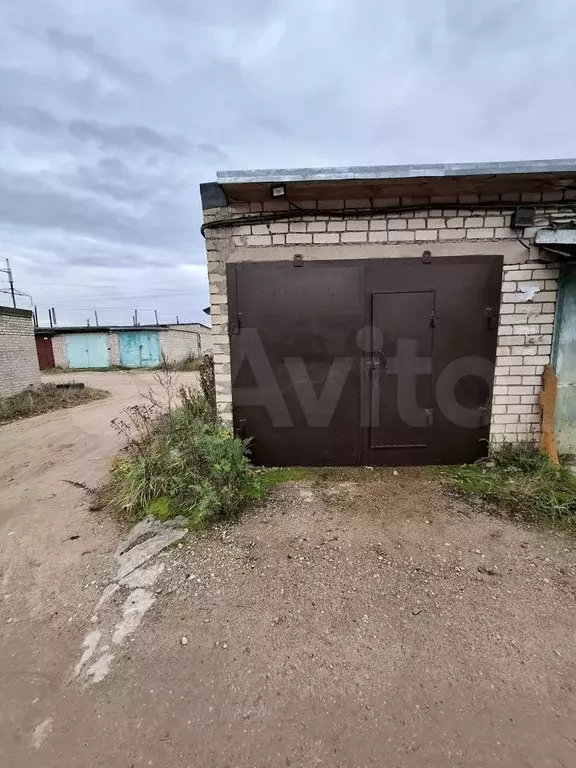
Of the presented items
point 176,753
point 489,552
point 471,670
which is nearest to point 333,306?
point 489,552

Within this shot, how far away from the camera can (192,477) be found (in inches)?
127

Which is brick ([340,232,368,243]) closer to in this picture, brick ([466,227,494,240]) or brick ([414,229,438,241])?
brick ([414,229,438,241])

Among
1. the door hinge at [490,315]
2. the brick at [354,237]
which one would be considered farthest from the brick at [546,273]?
the brick at [354,237]

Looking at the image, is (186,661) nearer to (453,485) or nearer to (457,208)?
(453,485)

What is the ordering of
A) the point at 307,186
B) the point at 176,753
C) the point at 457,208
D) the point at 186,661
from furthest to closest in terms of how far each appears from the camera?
1. the point at 457,208
2. the point at 307,186
3. the point at 186,661
4. the point at 176,753

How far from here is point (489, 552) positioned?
97.7 inches

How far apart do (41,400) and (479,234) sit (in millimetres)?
10882

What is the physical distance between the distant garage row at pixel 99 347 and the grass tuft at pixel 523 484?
2015 cm

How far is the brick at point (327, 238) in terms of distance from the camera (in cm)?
351

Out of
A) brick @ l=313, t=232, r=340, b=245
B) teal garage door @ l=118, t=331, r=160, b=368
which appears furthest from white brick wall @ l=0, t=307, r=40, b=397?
teal garage door @ l=118, t=331, r=160, b=368

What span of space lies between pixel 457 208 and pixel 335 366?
6.31 ft

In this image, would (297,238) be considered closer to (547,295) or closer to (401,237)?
(401,237)

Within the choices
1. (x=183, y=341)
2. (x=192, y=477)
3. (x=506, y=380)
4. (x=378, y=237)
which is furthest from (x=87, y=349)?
(x=506, y=380)

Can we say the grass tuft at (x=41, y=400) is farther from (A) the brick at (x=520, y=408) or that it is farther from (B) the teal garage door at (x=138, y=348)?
(B) the teal garage door at (x=138, y=348)
